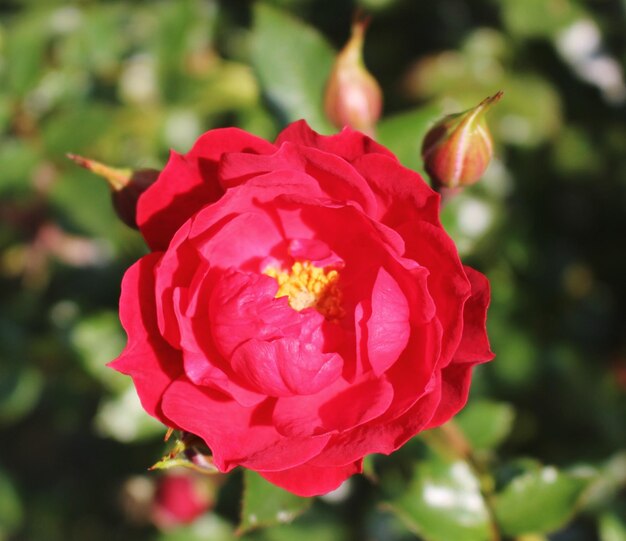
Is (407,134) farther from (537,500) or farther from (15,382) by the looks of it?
(15,382)

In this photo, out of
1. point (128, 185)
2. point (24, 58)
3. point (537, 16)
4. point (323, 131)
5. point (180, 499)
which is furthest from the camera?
point (537, 16)

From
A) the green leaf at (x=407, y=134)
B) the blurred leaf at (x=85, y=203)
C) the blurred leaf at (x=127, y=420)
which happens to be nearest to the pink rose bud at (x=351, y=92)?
the green leaf at (x=407, y=134)

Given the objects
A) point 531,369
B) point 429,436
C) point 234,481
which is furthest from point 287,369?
point 531,369

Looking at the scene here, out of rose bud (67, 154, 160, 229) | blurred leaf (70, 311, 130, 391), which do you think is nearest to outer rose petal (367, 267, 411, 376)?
rose bud (67, 154, 160, 229)

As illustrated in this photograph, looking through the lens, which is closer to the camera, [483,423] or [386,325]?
[386,325]

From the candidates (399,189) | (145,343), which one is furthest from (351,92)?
(145,343)
